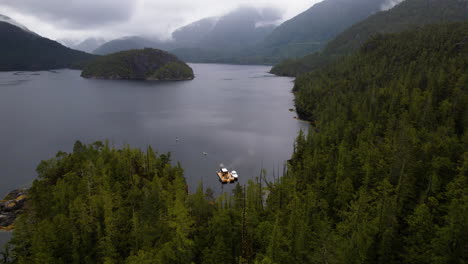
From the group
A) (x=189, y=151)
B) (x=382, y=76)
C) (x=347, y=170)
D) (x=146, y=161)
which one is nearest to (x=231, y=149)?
(x=189, y=151)

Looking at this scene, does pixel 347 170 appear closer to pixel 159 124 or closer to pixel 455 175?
pixel 455 175

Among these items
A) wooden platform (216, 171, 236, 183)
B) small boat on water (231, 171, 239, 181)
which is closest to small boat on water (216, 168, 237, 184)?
wooden platform (216, 171, 236, 183)

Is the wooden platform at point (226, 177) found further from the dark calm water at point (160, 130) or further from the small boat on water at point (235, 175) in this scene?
the dark calm water at point (160, 130)

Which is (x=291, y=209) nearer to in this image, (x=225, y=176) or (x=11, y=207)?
(x=225, y=176)

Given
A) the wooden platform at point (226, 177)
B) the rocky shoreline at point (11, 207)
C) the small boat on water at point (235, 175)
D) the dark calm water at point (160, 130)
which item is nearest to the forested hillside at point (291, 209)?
the rocky shoreline at point (11, 207)

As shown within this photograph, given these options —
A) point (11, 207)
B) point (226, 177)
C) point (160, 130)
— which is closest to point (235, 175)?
point (226, 177)
